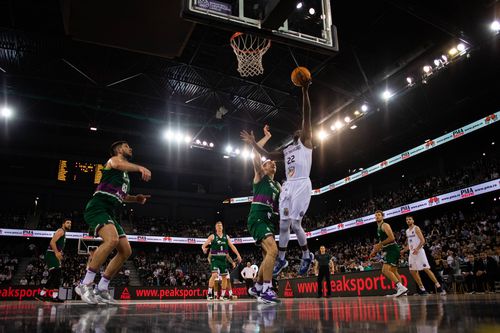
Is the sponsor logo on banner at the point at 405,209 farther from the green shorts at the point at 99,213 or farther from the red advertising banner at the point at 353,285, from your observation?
the green shorts at the point at 99,213

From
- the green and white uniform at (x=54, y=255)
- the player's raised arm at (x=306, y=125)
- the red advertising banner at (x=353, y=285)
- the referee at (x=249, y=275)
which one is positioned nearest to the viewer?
the player's raised arm at (x=306, y=125)

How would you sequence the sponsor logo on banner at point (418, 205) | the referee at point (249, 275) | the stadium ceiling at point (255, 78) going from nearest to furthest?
the stadium ceiling at point (255, 78)
the referee at point (249, 275)
the sponsor logo on banner at point (418, 205)

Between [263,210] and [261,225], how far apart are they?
263mm

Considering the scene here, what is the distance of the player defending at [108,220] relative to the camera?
16.2ft

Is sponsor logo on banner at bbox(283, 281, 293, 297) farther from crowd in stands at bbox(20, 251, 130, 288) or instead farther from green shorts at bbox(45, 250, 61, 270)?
crowd in stands at bbox(20, 251, 130, 288)

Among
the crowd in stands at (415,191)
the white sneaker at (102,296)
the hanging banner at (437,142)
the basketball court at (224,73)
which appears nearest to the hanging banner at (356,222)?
A: the basketball court at (224,73)

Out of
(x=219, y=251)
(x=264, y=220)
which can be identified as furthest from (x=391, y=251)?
(x=264, y=220)

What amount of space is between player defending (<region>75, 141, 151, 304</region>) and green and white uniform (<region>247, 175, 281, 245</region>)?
6.13 ft

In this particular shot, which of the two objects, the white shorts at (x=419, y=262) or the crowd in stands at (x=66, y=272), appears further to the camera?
the crowd in stands at (x=66, y=272)

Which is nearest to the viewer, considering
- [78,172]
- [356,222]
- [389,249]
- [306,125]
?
[306,125]

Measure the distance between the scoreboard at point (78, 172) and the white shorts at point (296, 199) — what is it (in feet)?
85.4

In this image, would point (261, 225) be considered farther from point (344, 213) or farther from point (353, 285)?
point (344, 213)

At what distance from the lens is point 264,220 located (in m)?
6.09

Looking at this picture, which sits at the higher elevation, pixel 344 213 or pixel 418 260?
pixel 344 213
